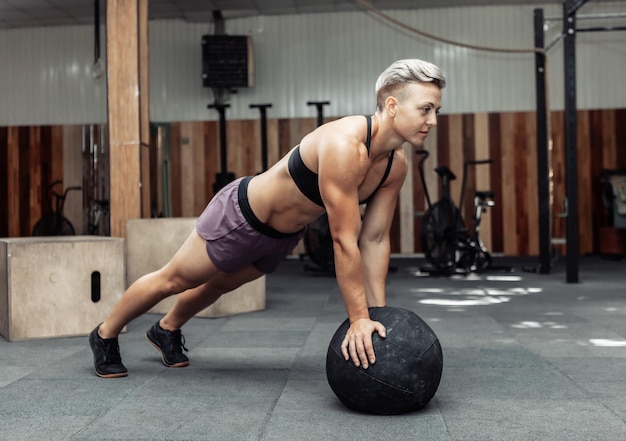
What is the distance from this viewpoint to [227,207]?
238 cm

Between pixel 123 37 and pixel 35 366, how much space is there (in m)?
2.54

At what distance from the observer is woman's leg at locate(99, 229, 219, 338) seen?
2420 mm

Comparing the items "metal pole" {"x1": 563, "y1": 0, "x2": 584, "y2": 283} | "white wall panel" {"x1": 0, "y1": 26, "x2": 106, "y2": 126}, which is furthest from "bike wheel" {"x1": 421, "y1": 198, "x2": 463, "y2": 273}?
"white wall panel" {"x1": 0, "y1": 26, "x2": 106, "y2": 126}

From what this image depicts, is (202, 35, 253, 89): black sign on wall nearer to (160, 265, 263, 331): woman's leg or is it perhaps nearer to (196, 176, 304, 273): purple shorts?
(160, 265, 263, 331): woman's leg

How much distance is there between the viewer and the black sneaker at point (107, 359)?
2650 millimetres

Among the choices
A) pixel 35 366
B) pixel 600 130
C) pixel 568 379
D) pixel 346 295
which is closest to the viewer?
pixel 346 295

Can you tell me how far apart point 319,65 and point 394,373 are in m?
8.64

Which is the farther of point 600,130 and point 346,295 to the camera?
point 600,130

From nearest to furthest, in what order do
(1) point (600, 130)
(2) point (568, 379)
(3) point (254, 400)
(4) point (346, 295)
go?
(4) point (346, 295) → (3) point (254, 400) → (2) point (568, 379) → (1) point (600, 130)

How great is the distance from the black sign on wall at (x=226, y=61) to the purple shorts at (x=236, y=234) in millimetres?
7763

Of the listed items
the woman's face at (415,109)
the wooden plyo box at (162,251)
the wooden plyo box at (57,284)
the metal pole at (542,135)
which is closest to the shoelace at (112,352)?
the wooden plyo box at (57,284)

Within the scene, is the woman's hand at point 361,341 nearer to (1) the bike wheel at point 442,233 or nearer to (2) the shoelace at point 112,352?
(2) the shoelace at point 112,352

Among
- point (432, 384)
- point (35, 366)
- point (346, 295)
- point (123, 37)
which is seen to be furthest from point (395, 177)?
point (123, 37)

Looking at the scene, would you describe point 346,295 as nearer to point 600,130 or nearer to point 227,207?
point 227,207
